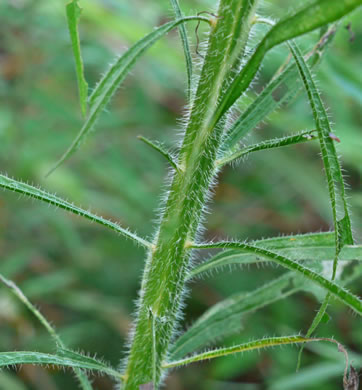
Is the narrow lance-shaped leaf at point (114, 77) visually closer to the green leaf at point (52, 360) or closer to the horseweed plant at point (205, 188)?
the horseweed plant at point (205, 188)

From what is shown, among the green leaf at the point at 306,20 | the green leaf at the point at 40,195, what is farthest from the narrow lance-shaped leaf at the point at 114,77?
the green leaf at the point at 306,20

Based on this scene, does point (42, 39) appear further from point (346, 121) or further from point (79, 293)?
point (346, 121)

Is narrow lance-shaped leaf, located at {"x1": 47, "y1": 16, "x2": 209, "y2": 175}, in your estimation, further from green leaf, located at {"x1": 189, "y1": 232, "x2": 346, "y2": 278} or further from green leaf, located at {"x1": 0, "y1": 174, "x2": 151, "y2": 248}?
green leaf, located at {"x1": 189, "y1": 232, "x2": 346, "y2": 278}

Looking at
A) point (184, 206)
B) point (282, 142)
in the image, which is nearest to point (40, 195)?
point (184, 206)

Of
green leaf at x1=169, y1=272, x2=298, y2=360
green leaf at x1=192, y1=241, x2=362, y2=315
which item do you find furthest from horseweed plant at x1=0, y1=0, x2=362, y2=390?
green leaf at x1=169, y1=272, x2=298, y2=360

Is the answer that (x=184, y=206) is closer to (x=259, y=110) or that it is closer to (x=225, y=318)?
(x=259, y=110)

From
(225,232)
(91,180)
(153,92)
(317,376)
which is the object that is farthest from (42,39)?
(317,376)
